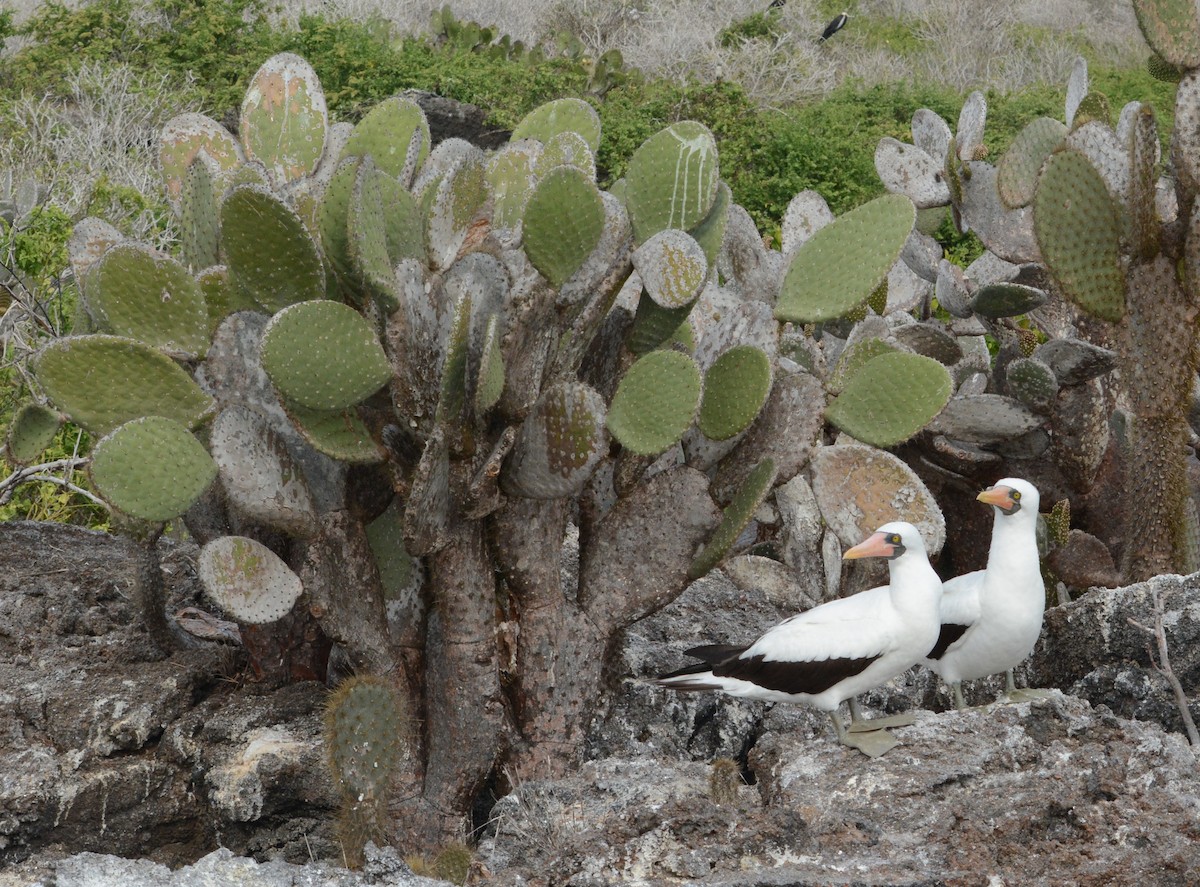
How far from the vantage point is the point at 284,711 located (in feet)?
14.2

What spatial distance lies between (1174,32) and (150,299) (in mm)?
3165

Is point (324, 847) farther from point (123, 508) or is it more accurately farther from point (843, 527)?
point (843, 527)

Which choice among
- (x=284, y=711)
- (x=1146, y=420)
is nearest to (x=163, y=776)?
(x=284, y=711)

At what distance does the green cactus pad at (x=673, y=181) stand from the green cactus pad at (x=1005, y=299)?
5.92ft

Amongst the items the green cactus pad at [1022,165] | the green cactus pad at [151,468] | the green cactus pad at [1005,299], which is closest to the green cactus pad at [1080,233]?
the green cactus pad at [1005,299]

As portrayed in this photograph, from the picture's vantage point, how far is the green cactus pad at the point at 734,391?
13.0 feet

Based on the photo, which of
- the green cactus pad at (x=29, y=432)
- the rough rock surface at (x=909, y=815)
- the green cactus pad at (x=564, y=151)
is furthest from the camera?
the green cactus pad at (x=29, y=432)

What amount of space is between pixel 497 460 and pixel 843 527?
1.33m

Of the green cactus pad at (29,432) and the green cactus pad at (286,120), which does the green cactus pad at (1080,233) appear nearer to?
the green cactus pad at (286,120)

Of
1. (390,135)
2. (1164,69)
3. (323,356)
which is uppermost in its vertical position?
(1164,69)

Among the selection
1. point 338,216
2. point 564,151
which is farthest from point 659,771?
point 564,151

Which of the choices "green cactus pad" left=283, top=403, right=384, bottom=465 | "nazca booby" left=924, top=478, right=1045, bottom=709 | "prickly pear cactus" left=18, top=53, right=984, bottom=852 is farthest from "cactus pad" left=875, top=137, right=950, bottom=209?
"green cactus pad" left=283, top=403, right=384, bottom=465

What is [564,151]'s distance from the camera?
4.39m

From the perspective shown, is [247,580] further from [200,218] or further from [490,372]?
[200,218]
